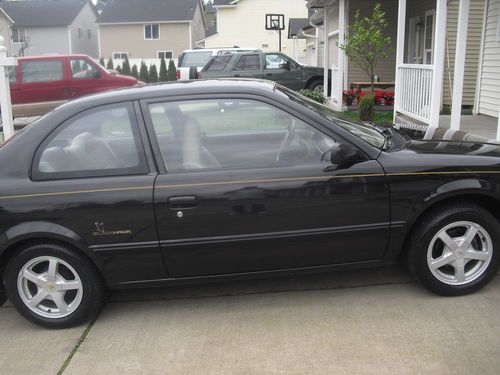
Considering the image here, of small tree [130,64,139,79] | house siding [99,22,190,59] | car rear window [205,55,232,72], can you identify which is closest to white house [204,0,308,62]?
house siding [99,22,190,59]

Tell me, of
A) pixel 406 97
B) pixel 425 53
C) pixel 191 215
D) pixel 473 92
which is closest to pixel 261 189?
pixel 191 215

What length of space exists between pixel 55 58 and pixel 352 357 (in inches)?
554

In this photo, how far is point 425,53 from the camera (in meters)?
13.8

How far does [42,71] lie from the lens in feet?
49.3

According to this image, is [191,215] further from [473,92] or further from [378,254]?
[473,92]

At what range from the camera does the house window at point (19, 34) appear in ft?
158

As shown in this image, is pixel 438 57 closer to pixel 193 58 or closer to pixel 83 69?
pixel 83 69

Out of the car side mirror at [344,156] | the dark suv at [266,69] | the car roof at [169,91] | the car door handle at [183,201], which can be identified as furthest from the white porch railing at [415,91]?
the dark suv at [266,69]

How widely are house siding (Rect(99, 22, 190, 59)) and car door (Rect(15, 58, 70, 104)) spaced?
32.7 m

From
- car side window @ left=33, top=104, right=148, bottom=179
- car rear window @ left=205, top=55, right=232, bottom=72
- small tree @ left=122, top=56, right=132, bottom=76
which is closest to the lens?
car side window @ left=33, top=104, right=148, bottom=179

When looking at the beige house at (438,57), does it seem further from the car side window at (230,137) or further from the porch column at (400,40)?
the car side window at (230,137)

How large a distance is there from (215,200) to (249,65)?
1405 centimetres

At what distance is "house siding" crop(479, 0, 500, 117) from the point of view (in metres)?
10.2

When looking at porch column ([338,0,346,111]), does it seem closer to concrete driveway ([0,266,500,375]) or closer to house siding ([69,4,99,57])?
concrete driveway ([0,266,500,375])
